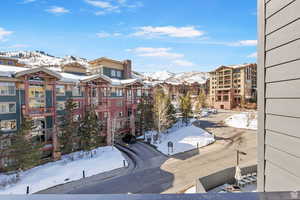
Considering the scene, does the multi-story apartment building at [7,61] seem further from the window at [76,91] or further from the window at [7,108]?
the window at [7,108]

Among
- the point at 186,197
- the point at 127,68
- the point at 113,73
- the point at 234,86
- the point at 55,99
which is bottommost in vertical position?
the point at 186,197

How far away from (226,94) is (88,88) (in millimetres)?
47095

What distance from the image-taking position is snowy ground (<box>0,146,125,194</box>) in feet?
39.3

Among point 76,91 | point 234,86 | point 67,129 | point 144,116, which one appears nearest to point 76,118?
point 67,129

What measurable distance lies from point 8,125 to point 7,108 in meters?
1.43

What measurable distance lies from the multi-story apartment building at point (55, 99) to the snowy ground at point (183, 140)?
5.07m

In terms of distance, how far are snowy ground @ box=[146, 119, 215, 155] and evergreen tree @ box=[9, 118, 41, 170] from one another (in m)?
12.4

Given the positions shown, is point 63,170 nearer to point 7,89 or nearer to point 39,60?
point 7,89

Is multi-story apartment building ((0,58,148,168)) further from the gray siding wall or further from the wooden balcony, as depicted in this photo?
the gray siding wall

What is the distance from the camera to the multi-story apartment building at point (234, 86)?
53312 mm

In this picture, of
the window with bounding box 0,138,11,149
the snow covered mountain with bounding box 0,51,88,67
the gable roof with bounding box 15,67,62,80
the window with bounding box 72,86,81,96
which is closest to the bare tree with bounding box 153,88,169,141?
the window with bounding box 72,86,81,96

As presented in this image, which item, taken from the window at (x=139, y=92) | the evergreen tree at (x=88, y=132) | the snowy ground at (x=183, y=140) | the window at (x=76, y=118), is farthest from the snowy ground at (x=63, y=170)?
the window at (x=139, y=92)

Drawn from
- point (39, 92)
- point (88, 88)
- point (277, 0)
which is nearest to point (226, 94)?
point (88, 88)

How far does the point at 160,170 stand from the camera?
14.6 m
